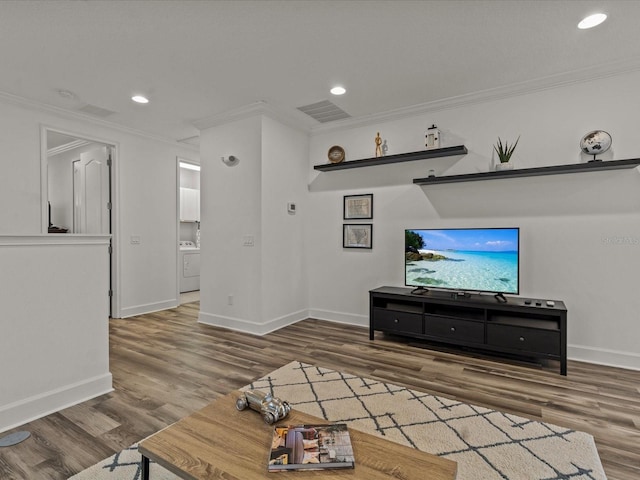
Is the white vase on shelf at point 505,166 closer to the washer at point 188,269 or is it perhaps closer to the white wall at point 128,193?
the white wall at point 128,193

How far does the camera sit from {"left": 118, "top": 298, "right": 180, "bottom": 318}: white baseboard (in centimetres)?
489

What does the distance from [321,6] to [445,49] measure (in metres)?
1.12

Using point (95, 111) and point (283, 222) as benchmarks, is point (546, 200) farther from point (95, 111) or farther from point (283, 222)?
point (95, 111)

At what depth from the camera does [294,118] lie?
4383 millimetres

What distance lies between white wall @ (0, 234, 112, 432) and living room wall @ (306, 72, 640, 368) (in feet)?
9.40

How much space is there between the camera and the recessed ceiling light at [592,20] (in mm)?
2383

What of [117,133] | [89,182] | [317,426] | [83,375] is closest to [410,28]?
[317,426]

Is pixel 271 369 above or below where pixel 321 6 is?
below

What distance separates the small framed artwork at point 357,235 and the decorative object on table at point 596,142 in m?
2.24

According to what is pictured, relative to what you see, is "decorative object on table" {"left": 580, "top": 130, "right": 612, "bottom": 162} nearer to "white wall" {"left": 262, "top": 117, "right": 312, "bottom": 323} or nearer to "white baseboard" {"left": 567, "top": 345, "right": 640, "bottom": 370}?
"white baseboard" {"left": 567, "top": 345, "right": 640, "bottom": 370}

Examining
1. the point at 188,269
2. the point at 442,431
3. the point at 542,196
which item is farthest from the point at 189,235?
the point at 442,431

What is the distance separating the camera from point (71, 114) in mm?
4242

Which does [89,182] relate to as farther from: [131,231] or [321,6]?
[321,6]

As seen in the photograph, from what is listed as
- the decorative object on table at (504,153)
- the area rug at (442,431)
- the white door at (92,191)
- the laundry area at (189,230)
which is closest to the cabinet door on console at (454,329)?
the area rug at (442,431)
